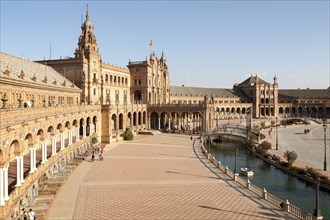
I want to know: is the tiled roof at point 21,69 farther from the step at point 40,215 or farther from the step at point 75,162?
the step at point 40,215

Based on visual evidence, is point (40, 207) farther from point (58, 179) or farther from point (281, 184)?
point (281, 184)

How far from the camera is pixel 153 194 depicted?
27734mm

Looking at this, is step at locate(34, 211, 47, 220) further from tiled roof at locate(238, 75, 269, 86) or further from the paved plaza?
tiled roof at locate(238, 75, 269, 86)

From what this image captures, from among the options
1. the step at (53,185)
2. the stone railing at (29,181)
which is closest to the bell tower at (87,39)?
the stone railing at (29,181)

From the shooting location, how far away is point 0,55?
40375 mm

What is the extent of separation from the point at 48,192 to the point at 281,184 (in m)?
26.7

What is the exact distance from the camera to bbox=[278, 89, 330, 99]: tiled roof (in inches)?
5653

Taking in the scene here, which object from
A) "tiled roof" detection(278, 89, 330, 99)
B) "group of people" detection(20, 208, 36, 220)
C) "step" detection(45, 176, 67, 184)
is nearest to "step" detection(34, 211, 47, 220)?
"group of people" detection(20, 208, 36, 220)

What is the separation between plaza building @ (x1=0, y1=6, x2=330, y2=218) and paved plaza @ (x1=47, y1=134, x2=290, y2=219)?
3.42 metres

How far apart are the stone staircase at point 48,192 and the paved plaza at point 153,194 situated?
531 mm

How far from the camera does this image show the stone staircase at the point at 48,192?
72.8 feet

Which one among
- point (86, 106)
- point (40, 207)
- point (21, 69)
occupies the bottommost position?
point (40, 207)

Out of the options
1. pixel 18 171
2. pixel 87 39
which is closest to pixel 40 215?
pixel 18 171

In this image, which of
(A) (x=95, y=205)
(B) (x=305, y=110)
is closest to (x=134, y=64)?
(A) (x=95, y=205)
